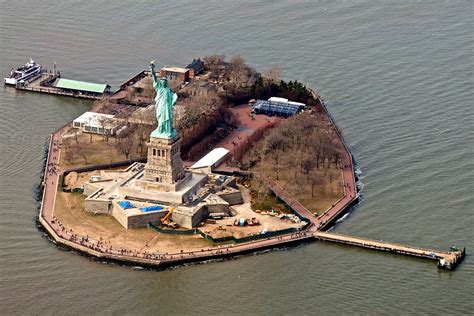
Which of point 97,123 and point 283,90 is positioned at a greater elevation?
point 283,90

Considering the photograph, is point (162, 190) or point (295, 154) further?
point (295, 154)

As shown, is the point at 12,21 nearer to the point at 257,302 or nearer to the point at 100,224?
the point at 100,224

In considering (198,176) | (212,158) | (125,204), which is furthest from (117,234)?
(212,158)

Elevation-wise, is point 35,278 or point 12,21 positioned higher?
point 12,21

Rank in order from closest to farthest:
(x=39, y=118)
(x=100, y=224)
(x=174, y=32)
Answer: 1. (x=100, y=224)
2. (x=39, y=118)
3. (x=174, y=32)

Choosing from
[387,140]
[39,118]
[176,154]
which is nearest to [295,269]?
[176,154]

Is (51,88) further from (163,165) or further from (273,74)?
(163,165)

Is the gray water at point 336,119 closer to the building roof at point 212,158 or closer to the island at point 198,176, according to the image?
the island at point 198,176
